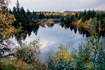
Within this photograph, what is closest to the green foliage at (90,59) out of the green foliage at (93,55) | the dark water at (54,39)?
the green foliage at (93,55)

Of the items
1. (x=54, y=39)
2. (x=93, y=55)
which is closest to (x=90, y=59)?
(x=93, y=55)

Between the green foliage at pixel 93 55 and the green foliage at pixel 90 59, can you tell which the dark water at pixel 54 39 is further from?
the green foliage at pixel 93 55

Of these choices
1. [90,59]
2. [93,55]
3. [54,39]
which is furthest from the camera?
[54,39]

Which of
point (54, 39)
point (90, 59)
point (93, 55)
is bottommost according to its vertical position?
point (54, 39)

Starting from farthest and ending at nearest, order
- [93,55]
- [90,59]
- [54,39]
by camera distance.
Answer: [54,39] → [90,59] → [93,55]

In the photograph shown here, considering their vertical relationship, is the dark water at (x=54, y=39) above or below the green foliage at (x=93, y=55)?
below

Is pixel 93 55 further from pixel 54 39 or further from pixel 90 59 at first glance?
pixel 54 39

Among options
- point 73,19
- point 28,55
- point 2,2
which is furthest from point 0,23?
point 73,19

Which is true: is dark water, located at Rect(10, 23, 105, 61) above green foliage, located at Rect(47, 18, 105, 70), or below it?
below

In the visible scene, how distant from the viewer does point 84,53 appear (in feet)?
22.6

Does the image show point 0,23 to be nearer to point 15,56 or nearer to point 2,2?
point 2,2

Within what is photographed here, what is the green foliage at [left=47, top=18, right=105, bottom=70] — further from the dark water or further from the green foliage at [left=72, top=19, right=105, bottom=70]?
the dark water

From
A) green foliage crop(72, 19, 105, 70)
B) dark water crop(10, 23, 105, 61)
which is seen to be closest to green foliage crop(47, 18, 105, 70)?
green foliage crop(72, 19, 105, 70)

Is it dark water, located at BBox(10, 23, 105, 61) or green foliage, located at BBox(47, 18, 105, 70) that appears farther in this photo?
dark water, located at BBox(10, 23, 105, 61)
